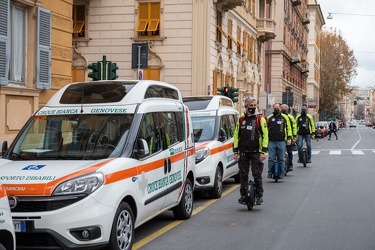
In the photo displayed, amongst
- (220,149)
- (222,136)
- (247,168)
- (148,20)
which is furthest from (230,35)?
(247,168)

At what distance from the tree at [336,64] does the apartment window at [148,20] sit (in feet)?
221

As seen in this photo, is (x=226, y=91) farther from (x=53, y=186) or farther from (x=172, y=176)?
(x=53, y=186)

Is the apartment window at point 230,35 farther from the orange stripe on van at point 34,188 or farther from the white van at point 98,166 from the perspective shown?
the orange stripe on van at point 34,188

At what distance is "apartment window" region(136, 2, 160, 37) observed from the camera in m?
29.4

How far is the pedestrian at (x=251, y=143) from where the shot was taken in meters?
10.8

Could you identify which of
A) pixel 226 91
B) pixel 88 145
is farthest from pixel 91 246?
pixel 226 91

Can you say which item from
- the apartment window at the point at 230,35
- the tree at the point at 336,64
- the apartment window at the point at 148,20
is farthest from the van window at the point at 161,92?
the tree at the point at 336,64

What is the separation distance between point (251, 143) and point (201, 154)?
67.3 inches

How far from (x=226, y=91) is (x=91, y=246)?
823 inches

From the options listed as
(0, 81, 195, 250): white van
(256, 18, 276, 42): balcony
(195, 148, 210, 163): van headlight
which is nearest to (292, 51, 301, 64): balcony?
(256, 18, 276, 42): balcony

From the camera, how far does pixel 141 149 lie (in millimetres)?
7621

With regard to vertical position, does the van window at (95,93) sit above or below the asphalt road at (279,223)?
above

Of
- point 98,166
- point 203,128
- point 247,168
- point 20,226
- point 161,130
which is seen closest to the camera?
point 20,226

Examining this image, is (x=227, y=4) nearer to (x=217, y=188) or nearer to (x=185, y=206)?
(x=217, y=188)
